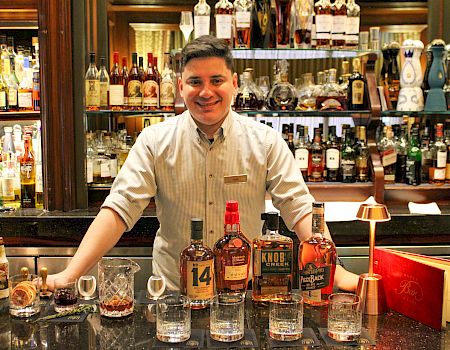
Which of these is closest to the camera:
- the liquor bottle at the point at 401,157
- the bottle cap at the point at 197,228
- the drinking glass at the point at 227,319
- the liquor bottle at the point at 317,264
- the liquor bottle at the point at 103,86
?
the drinking glass at the point at 227,319

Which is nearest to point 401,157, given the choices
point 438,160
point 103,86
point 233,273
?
point 438,160

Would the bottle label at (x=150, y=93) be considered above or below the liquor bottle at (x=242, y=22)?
below

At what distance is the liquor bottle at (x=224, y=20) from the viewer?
3291mm

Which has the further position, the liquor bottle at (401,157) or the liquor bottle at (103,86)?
the liquor bottle at (401,157)

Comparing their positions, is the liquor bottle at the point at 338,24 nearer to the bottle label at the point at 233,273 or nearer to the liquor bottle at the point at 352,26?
the liquor bottle at the point at 352,26

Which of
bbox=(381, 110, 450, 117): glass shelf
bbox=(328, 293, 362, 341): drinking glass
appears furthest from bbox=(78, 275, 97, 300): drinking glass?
bbox=(381, 110, 450, 117): glass shelf

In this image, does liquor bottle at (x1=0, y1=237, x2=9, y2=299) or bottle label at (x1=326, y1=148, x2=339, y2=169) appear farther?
bottle label at (x1=326, y1=148, x2=339, y2=169)

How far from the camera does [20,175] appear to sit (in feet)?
11.3

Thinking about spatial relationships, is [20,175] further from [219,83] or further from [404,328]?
[404,328]

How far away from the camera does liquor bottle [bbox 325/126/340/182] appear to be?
341 cm

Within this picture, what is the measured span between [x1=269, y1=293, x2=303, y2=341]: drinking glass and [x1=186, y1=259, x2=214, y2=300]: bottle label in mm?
218

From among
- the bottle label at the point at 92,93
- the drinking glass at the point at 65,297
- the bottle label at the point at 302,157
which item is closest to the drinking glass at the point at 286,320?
the drinking glass at the point at 65,297

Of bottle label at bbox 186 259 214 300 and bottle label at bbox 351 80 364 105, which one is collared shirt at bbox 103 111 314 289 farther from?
bottle label at bbox 351 80 364 105

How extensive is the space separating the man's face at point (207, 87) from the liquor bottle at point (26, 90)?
1.60 meters
